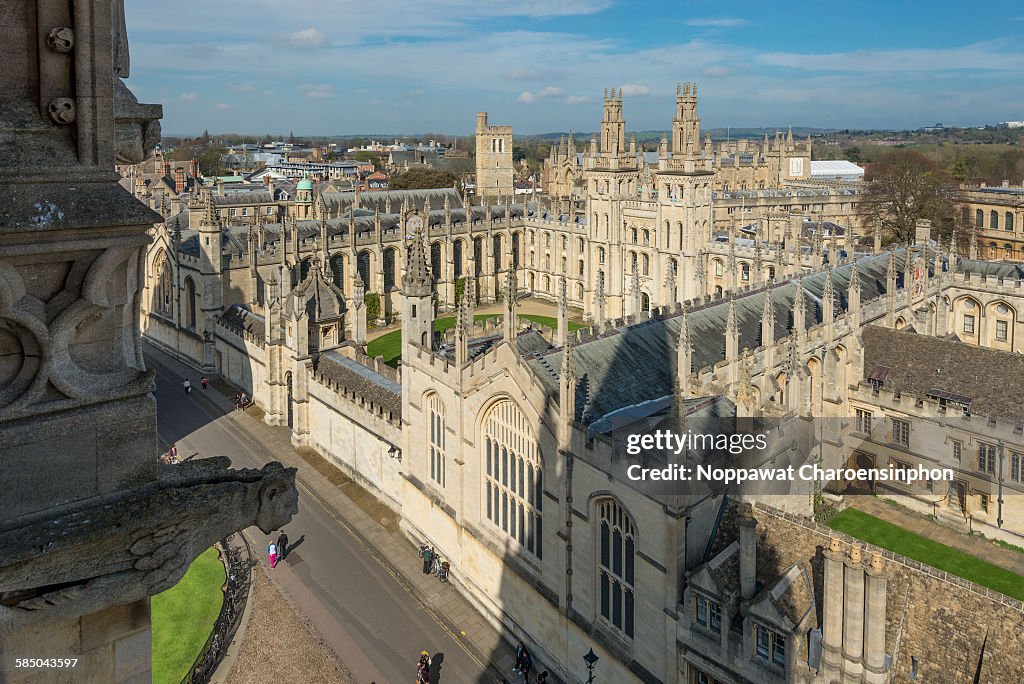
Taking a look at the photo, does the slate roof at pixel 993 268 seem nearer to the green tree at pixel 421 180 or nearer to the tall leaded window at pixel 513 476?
the tall leaded window at pixel 513 476

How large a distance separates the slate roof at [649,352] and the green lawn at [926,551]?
23.4 feet

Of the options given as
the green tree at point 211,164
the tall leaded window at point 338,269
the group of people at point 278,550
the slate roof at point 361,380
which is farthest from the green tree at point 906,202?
the green tree at point 211,164

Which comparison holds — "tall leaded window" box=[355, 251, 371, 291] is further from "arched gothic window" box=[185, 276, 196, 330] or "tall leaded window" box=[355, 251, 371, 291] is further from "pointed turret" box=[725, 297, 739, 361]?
"pointed turret" box=[725, 297, 739, 361]

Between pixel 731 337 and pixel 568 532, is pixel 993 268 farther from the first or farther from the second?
pixel 568 532

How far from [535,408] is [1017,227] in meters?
72.9

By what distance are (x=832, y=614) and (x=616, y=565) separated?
5.98 metres

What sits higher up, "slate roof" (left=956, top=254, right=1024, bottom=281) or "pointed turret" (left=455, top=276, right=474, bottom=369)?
"slate roof" (left=956, top=254, right=1024, bottom=281)

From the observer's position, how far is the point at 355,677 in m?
21.1

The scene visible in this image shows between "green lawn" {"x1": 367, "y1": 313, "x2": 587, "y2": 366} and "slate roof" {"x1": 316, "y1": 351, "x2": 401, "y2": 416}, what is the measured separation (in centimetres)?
1192

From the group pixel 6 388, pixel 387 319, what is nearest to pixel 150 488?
pixel 6 388

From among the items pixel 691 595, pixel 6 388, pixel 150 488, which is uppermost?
pixel 6 388

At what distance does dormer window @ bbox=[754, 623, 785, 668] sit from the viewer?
15.3 metres

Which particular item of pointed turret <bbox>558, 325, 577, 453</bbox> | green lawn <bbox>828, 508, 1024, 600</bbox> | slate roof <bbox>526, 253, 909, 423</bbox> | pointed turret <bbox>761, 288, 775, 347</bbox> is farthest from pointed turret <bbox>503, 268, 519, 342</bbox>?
green lawn <bbox>828, 508, 1024, 600</bbox>

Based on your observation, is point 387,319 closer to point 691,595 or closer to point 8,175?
point 691,595
